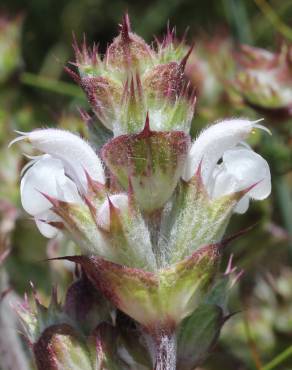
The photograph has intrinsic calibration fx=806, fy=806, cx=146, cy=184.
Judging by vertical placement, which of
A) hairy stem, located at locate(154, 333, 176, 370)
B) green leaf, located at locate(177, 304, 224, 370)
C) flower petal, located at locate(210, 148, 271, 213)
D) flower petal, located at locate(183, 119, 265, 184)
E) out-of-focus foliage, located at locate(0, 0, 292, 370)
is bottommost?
out-of-focus foliage, located at locate(0, 0, 292, 370)

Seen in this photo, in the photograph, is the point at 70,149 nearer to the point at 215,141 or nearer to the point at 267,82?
the point at 215,141

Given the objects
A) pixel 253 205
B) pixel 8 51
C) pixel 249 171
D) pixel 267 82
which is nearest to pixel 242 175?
pixel 249 171

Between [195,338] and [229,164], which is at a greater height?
[229,164]

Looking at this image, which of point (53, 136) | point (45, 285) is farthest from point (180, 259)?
point (45, 285)

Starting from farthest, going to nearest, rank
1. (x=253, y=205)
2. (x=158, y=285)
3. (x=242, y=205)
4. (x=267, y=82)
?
(x=253, y=205) < (x=267, y=82) < (x=242, y=205) < (x=158, y=285)

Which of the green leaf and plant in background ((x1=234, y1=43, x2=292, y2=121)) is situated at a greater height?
the green leaf

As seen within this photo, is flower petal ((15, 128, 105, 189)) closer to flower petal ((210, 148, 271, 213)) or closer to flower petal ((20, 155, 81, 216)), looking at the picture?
flower petal ((20, 155, 81, 216))

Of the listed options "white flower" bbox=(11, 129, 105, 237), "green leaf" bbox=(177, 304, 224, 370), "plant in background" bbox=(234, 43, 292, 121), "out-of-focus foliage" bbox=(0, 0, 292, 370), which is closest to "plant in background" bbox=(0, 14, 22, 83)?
"out-of-focus foliage" bbox=(0, 0, 292, 370)

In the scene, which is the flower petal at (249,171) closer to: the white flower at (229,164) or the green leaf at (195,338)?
the white flower at (229,164)
